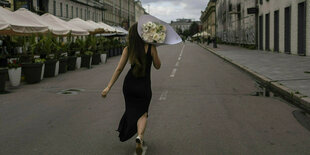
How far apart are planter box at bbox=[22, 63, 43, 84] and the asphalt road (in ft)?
7.65

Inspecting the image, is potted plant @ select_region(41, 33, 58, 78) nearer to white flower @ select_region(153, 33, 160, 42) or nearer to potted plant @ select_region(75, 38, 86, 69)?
potted plant @ select_region(75, 38, 86, 69)

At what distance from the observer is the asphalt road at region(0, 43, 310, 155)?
16.2ft

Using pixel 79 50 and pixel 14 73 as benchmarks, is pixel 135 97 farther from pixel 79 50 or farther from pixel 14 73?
pixel 79 50

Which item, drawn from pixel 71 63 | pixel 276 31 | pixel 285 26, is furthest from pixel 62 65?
pixel 276 31

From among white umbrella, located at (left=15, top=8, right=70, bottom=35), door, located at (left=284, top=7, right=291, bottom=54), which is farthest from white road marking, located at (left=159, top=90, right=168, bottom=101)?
door, located at (left=284, top=7, right=291, bottom=54)

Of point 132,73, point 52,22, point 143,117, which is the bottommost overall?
point 143,117

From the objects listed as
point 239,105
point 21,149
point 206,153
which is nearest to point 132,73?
point 206,153

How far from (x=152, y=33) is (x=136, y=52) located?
296 mm

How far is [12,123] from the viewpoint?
6.61 metres

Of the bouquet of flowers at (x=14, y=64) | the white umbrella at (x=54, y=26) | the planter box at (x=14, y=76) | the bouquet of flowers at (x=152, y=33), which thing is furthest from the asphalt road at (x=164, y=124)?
the white umbrella at (x=54, y=26)

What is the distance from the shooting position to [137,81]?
460 cm

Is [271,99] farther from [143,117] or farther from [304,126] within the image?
[143,117]

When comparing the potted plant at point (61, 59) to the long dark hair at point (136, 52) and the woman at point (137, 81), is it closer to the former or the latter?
the woman at point (137, 81)

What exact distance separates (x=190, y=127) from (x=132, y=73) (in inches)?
74.1
